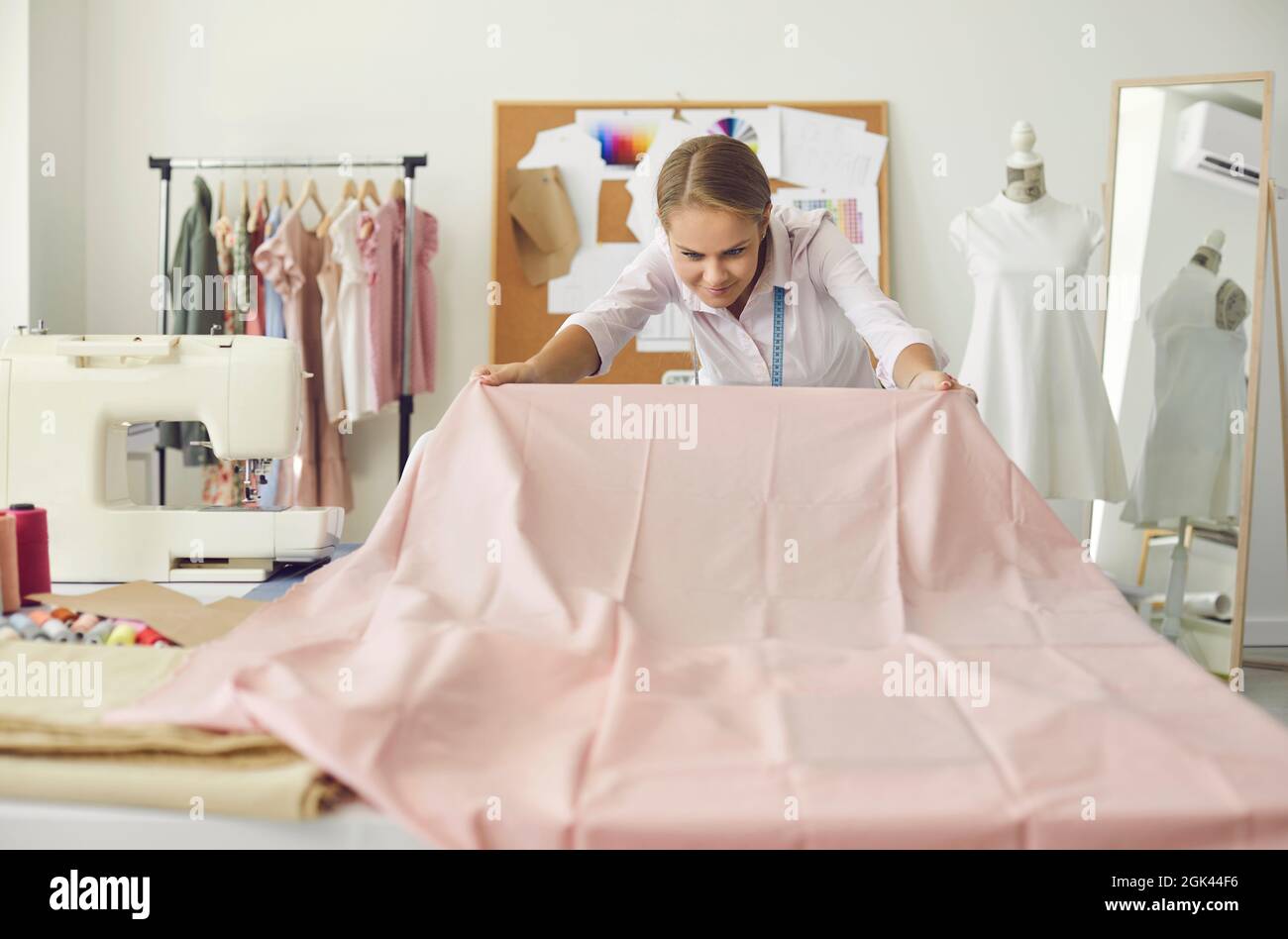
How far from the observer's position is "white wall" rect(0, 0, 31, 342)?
3.79 metres

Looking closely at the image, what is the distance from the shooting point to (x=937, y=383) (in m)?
1.76

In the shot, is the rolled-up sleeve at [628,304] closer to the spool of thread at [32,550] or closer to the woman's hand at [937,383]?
the woman's hand at [937,383]

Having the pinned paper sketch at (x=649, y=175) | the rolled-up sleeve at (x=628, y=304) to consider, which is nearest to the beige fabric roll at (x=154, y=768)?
the rolled-up sleeve at (x=628, y=304)

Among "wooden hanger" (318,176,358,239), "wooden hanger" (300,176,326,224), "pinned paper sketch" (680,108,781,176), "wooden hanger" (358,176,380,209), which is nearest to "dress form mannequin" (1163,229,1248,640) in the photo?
"pinned paper sketch" (680,108,781,176)

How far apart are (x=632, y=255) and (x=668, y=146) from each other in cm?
43

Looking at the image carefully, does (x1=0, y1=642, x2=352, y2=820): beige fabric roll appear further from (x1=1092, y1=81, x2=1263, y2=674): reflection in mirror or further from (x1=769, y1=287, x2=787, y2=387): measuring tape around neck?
(x1=1092, y1=81, x2=1263, y2=674): reflection in mirror

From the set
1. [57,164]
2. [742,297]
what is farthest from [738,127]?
[57,164]

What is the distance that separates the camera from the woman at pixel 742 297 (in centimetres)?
192

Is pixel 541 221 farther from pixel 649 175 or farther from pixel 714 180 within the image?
pixel 714 180

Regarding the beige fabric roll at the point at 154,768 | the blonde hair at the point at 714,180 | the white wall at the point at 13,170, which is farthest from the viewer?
the white wall at the point at 13,170

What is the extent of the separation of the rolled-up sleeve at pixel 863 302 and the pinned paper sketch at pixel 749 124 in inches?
81.3

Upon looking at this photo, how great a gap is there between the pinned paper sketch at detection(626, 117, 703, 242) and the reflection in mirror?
61.2 inches

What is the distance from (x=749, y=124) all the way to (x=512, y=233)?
985 millimetres

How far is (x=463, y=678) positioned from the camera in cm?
112
